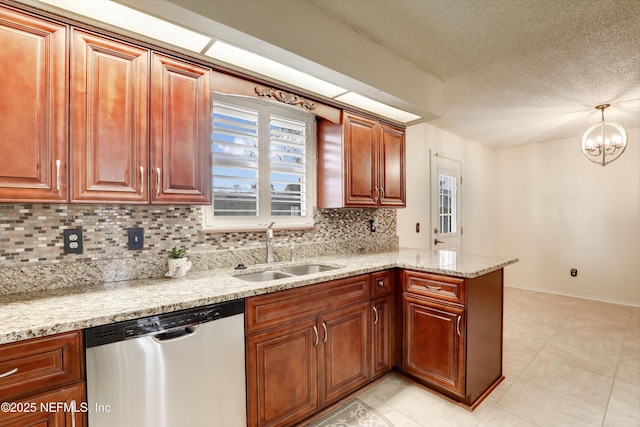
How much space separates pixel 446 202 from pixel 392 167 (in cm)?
175

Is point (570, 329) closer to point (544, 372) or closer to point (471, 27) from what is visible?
point (544, 372)

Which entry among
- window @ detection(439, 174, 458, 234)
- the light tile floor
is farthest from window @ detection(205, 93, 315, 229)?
window @ detection(439, 174, 458, 234)

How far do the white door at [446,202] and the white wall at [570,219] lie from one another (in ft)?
4.66

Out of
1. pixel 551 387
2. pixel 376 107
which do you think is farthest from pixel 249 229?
pixel 551 387

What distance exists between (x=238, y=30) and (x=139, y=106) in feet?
2.12

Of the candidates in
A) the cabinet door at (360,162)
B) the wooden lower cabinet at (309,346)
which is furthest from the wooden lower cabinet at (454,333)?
the cabinet door at (360,162)

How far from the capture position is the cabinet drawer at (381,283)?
7.27 ft

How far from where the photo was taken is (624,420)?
1925 mm

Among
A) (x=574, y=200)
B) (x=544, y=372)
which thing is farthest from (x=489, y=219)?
(x=544, y=372)

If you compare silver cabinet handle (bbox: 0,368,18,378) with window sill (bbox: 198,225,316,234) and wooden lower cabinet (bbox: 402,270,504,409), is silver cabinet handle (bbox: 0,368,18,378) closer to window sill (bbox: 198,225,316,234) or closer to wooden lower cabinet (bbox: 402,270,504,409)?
window sill (bbox: 198,225,316,234)

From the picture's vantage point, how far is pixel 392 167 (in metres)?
2.97

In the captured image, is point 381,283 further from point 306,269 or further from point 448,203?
point 448,203

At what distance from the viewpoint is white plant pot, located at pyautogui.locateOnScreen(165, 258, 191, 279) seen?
71.5 inches

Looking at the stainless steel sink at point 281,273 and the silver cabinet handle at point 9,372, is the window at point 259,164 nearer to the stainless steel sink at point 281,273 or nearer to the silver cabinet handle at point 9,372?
the stainless steel sink at point 281,273
